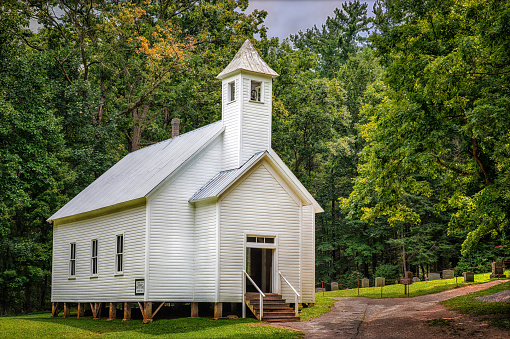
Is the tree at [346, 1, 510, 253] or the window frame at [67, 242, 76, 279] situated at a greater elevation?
the tree at [346, 1, 510, 253]

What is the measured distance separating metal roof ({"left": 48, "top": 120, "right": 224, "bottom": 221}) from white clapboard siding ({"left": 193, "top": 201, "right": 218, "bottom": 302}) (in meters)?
2.22

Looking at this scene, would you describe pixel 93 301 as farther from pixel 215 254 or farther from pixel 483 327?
pixel 483 327

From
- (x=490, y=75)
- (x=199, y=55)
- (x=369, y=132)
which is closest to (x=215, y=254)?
(x=369, y=132)

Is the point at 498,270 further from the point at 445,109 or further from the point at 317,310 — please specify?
the point at 445,109

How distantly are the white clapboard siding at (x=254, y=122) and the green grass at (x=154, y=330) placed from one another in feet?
24.1

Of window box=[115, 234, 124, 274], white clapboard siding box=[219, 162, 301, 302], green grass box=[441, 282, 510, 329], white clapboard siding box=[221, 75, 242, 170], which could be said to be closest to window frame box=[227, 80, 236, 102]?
white clapboard siding box=[221, 75, 242, 170]

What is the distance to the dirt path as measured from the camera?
1794 cm

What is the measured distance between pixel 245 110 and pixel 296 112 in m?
20.8

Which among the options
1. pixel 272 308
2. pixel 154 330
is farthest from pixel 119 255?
pixel 272 308

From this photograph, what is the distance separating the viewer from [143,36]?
42.8 metres

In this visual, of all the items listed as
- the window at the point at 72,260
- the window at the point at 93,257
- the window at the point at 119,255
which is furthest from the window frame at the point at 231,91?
the window at the point at 72,260

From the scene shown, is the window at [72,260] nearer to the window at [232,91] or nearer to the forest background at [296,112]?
the forest background at [296,112]

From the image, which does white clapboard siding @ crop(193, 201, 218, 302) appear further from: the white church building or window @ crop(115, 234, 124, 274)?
window @ crop(115, 234, 124, 274)

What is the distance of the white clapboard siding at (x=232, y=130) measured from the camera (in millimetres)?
25078
